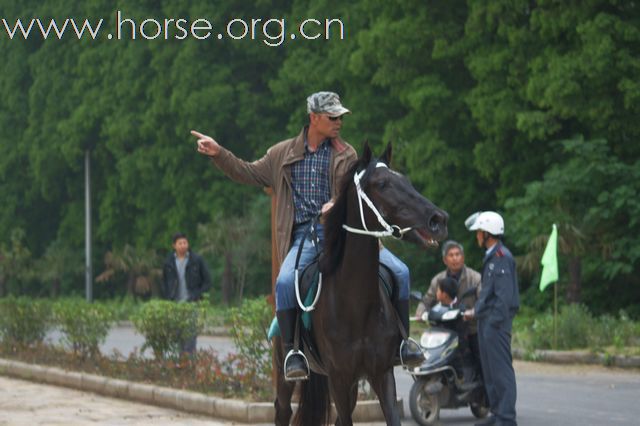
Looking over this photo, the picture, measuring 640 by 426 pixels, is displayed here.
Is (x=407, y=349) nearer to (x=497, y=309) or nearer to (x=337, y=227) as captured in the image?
(x=337, y=227)

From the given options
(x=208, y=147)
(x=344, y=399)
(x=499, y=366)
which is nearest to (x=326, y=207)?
(x=208, y=147)

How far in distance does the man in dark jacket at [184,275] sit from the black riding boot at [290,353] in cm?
947

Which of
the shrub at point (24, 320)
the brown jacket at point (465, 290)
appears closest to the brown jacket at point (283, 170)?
the brown jacket at point (465, 290)

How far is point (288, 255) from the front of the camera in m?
9.83

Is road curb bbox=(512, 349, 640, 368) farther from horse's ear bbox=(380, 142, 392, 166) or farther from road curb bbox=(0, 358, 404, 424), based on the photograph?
horse's ear bbox=(380, 142, 392, 166)

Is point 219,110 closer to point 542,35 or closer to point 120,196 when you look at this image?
point 120,196

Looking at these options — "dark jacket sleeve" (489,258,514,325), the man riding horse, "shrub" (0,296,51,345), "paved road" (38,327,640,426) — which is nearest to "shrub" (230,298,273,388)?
"paved road" (38,327,640,426)

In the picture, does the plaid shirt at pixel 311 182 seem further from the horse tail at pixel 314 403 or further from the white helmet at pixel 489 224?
the white helmet at pixel 489 224

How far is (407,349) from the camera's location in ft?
30.0

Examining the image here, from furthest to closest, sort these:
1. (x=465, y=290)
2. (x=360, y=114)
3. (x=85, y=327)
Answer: (x=360, y=114) < (x=85, y=327) < (x=465, y=290)

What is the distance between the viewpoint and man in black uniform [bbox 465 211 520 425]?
13125 mm

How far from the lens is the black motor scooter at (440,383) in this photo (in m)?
13.8

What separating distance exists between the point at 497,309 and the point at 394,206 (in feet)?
15.6

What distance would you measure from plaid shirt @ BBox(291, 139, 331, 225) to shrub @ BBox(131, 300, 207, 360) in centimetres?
713
